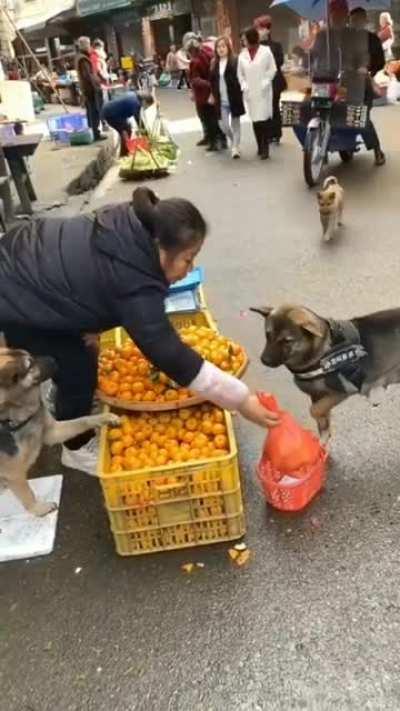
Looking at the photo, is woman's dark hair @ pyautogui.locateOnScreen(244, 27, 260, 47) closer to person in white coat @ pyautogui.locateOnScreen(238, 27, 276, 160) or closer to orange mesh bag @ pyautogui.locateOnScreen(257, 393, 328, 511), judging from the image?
person in white coat @ pyautogui.locateOnScreen(238, 27, 276, 160)

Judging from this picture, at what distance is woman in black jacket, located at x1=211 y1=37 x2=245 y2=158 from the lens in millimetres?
12008

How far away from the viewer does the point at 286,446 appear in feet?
10.2

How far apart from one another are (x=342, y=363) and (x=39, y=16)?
4906cm

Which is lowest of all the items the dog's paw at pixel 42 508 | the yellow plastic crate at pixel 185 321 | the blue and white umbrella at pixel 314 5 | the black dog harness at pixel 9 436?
the dog's paw at pixel 42 508

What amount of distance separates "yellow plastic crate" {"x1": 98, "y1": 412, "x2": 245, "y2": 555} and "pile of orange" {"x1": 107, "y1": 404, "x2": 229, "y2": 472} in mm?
80

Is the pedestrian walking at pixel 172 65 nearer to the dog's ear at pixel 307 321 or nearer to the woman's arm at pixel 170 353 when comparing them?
the dog's ear at pixel 307 321

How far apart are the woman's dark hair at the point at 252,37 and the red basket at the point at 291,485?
32.6 ft

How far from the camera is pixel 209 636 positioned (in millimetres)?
2709

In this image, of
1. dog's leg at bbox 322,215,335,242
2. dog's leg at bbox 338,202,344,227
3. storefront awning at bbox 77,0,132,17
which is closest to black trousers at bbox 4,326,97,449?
dog's leg at bbox 322,215,335,242

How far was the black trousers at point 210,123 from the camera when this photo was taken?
13086mm

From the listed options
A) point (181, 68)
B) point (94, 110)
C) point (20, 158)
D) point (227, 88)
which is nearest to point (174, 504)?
point (20, 158)

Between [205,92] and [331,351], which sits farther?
[205,92]

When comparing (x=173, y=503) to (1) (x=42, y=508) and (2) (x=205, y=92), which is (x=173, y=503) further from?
(2) (x=205, y=92)

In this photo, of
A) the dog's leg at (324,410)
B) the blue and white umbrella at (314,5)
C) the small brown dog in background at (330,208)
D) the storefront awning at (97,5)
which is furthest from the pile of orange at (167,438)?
the storefront awning at (97,5)
